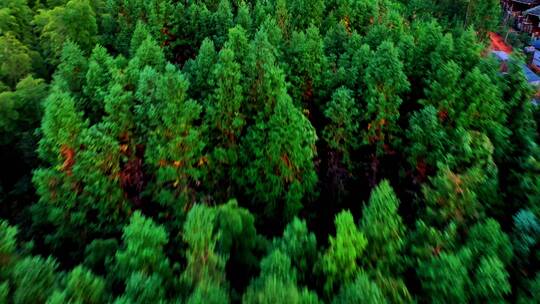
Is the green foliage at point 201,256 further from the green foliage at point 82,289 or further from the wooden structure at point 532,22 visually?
the wooden structure at point 532,22

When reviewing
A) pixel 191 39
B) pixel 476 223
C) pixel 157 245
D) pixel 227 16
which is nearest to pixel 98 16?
pixel 191 39

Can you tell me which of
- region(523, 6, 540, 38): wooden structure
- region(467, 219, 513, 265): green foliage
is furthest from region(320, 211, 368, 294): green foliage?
region(523, 6, 540, 38): wooden structure

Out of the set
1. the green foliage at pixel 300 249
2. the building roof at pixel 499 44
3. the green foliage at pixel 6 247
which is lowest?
the building roof at pixel 499 44

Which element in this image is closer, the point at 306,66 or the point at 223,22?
the point at 306,66

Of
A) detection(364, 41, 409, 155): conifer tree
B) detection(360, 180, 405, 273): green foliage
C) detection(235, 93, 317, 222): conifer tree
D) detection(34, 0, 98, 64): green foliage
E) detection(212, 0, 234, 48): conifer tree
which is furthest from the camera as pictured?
detection(212, 0, 234, 48): conifer tree

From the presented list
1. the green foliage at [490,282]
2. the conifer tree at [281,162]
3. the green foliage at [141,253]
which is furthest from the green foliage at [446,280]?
the green foliage at [141,253]

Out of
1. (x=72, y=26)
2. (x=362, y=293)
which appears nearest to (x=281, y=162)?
(x=362, y=293)

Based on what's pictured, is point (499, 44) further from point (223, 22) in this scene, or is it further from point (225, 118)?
point (225, 118)

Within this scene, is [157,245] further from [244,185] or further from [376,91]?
[376,91]

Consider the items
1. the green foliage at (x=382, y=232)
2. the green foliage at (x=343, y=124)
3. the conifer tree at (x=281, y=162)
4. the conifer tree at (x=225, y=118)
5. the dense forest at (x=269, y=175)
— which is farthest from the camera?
the green foliage at (x=343, y=124)

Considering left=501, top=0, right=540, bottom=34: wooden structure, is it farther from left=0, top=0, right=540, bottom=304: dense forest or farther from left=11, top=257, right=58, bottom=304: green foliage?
left=11, top=257, right=58, bottom=304: green foliage
